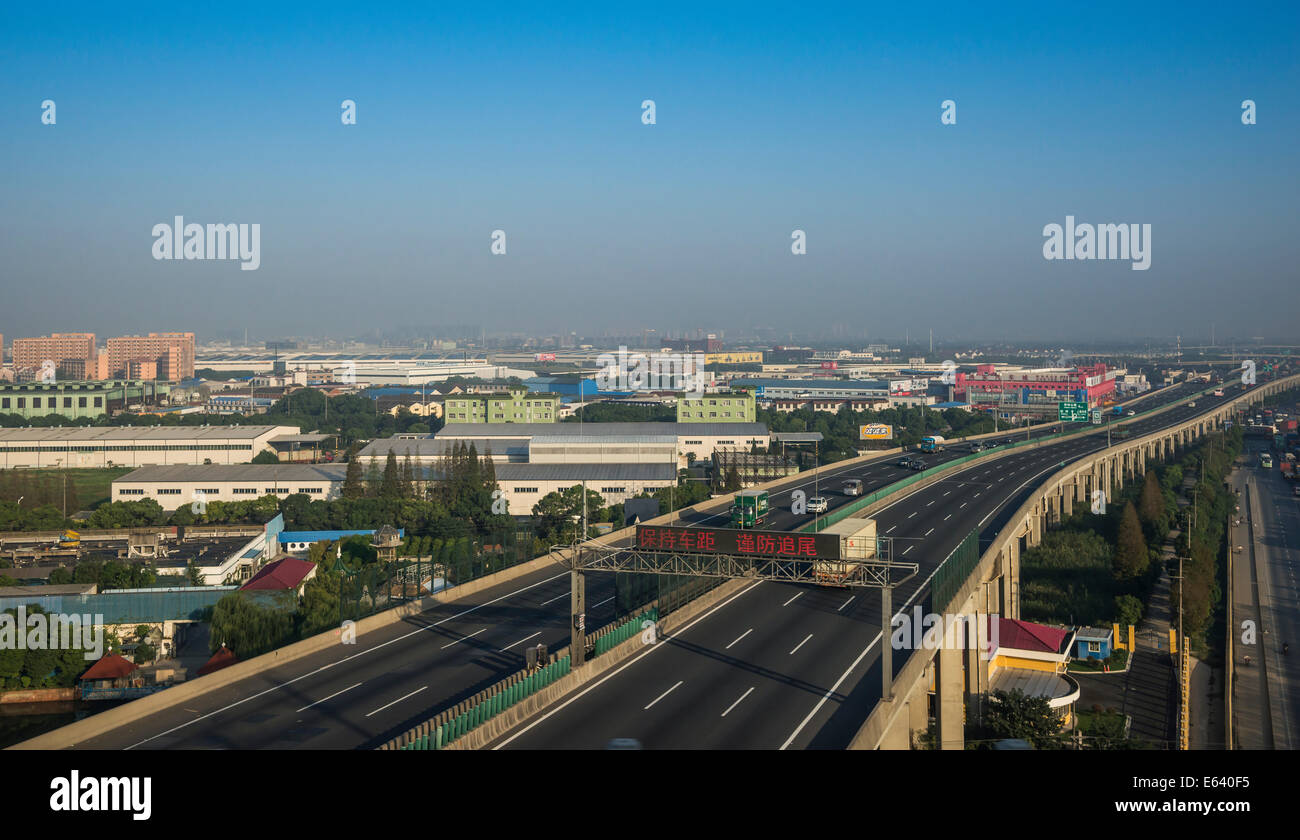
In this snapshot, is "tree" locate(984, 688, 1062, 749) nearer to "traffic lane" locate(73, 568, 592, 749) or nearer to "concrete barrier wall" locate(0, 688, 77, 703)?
"traffic lane" locate(73, 568, 592, 749)

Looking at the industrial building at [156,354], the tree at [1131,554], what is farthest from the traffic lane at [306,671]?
the industrial building at [156,354]

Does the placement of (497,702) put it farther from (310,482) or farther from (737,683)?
(310,482)

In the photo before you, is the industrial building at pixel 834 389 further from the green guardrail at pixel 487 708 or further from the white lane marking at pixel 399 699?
the green guardrail at pixel 487 708

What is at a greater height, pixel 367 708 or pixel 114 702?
pixel 367 708

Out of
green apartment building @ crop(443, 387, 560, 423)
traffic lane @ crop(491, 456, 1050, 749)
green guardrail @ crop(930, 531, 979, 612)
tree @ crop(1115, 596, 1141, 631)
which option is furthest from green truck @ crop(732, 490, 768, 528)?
green apartment building @ crop(443, 387, 560, 423)

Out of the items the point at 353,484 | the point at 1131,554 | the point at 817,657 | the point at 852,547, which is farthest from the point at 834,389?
the point at 817,657

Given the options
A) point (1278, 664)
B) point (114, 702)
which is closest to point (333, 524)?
point (114, 702)
